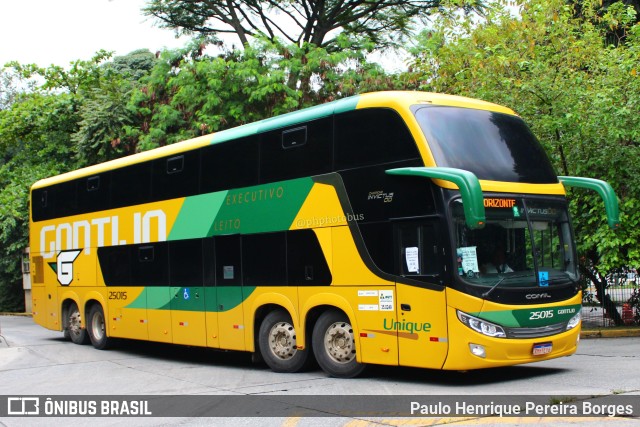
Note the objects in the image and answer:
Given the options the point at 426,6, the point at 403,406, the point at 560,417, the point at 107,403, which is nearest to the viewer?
the point at 560,417

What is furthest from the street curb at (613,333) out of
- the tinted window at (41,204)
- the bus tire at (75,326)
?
the tinted window at (41,204)

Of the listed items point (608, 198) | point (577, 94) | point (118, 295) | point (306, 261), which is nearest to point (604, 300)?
point (577, 94)

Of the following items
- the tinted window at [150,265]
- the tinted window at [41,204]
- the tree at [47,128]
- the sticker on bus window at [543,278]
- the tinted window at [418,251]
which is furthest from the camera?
the tree at [47,128]

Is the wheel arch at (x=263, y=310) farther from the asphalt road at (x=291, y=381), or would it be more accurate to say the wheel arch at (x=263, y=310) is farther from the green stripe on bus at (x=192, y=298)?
the asphalt road at (x=291, y=381)

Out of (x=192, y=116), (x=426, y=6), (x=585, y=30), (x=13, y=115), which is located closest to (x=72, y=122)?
(x=13, y=115)

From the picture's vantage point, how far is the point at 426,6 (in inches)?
1235

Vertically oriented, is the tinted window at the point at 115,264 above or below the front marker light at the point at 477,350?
above

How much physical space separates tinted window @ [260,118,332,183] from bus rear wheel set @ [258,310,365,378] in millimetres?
2218

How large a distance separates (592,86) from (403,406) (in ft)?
36.8

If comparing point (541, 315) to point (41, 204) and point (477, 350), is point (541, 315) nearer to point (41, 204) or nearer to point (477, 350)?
point (477, 350)

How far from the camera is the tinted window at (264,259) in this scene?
1289cm

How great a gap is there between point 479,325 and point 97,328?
37.2ft

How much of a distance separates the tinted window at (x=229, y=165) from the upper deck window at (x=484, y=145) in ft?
12.3

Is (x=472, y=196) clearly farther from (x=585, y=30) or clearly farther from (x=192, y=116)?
(x=192, y=116)
